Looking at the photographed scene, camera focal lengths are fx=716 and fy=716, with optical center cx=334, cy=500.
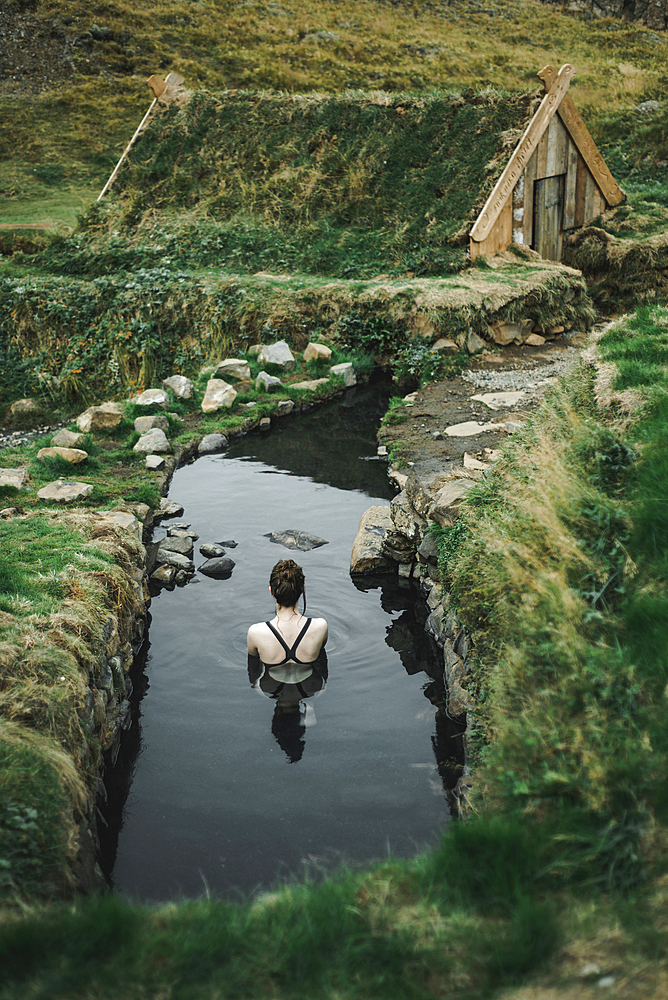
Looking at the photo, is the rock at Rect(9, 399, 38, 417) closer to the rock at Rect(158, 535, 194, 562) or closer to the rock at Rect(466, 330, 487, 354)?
the rock at Rect(158, 535, 194, 562)

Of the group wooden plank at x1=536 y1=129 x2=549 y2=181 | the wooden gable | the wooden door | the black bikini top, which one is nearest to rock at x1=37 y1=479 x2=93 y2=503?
the black bikini top

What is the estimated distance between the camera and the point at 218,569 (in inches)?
293

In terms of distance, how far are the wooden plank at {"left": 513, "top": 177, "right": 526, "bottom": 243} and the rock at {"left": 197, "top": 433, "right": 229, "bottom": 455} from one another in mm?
9347

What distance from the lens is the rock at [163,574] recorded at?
7.32 m

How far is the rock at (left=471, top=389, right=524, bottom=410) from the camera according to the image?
10969 millimetres

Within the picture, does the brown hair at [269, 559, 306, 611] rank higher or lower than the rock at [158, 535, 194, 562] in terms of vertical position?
higher

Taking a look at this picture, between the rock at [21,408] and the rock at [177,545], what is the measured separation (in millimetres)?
6210

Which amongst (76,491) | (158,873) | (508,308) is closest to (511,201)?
(508,308)

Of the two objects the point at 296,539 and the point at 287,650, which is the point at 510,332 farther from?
the point at 287,650

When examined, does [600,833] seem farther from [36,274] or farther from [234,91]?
[234,91]

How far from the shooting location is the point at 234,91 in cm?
1994

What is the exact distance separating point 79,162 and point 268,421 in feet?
65.8

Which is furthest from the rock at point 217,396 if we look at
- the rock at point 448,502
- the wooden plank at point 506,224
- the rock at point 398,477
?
the wooden plank at point 506,224

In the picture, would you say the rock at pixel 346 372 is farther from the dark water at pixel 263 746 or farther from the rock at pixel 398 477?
the dark water at pixel 263 746
